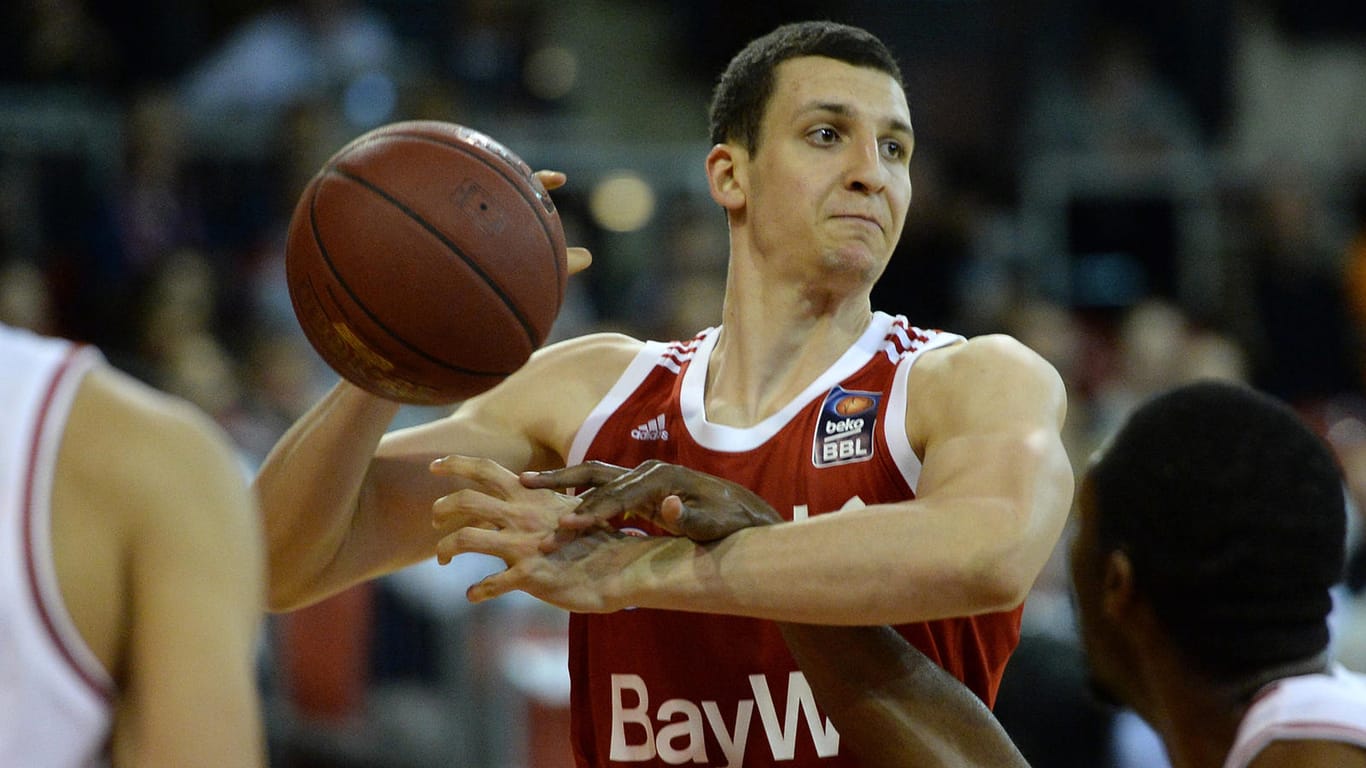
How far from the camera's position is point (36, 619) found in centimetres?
183

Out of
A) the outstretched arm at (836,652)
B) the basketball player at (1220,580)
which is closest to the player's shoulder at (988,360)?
the outstretched arm at (836,652)

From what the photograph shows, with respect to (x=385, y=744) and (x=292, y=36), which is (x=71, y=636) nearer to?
(x=385, y=744)

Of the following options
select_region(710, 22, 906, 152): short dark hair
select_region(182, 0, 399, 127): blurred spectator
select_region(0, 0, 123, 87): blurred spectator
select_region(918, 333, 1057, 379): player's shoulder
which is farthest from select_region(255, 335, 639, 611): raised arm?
select_region(0, 0, 123, 87): blurred spectator

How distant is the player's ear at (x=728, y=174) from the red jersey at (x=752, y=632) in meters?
0.53

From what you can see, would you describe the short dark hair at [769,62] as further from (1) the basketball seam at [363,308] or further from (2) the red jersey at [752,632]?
(1) the basketball seam at [363,308]

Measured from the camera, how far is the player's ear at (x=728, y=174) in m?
3.99

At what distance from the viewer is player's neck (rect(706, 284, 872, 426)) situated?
3721mm

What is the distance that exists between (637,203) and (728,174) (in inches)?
216

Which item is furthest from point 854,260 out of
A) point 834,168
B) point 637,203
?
point 637,203

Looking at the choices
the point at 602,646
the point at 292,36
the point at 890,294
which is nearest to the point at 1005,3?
the point at 890,294

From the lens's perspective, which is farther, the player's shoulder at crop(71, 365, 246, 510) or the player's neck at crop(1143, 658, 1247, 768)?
the player's neck at crop(1143, 658, 1247, 768)

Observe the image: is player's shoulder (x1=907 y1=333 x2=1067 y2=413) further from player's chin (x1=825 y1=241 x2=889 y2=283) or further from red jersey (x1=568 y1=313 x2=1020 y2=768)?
player's chin (x1=825 y1=241 x2=889 y2=283)

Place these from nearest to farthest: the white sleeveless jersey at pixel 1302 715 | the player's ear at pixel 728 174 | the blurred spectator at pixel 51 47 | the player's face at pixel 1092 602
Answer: the white sleeveless jersey at pixel 1302 715, the player's face at pixel 1092 602, the player's ear at pixel 728 174, the blurred spectator at pixel 51 47

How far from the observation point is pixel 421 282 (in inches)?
127
